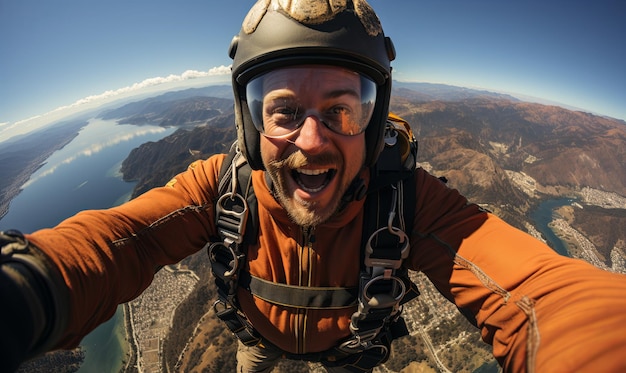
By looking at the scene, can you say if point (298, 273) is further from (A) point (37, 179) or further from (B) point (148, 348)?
(A) point (37, 179)

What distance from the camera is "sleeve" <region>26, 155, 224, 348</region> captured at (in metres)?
1.11

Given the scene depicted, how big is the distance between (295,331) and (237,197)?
1002 millimetres

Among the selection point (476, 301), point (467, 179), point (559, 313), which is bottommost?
point (467, 179)

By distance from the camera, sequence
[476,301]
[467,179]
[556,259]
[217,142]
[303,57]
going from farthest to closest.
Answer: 1. [217,142]
2. [467,179]
3. [303,57]
4. [476,301]
5. [556,259]

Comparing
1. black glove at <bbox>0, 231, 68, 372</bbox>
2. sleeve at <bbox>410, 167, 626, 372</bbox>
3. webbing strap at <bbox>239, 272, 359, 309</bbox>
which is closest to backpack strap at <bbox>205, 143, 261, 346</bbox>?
webbing strap at <bbox>239, 272, 359, 309</bbox>

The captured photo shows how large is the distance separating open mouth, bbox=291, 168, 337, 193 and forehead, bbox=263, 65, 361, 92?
1.52 feet

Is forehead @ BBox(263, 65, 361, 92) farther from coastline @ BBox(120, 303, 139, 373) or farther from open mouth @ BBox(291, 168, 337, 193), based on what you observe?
coastline @ BBox(120, 303, 139, 373)

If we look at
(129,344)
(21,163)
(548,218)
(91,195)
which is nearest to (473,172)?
(548,218)

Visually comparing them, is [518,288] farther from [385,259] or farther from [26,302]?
[26,302]

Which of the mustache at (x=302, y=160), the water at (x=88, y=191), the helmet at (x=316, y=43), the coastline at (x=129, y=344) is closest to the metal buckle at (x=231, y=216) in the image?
the helmet at (x=316, y=43)

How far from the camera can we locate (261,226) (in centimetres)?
180

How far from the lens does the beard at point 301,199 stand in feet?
4.77

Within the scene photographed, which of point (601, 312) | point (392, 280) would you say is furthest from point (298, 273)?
point (601, 312)

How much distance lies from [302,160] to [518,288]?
3.81ft
